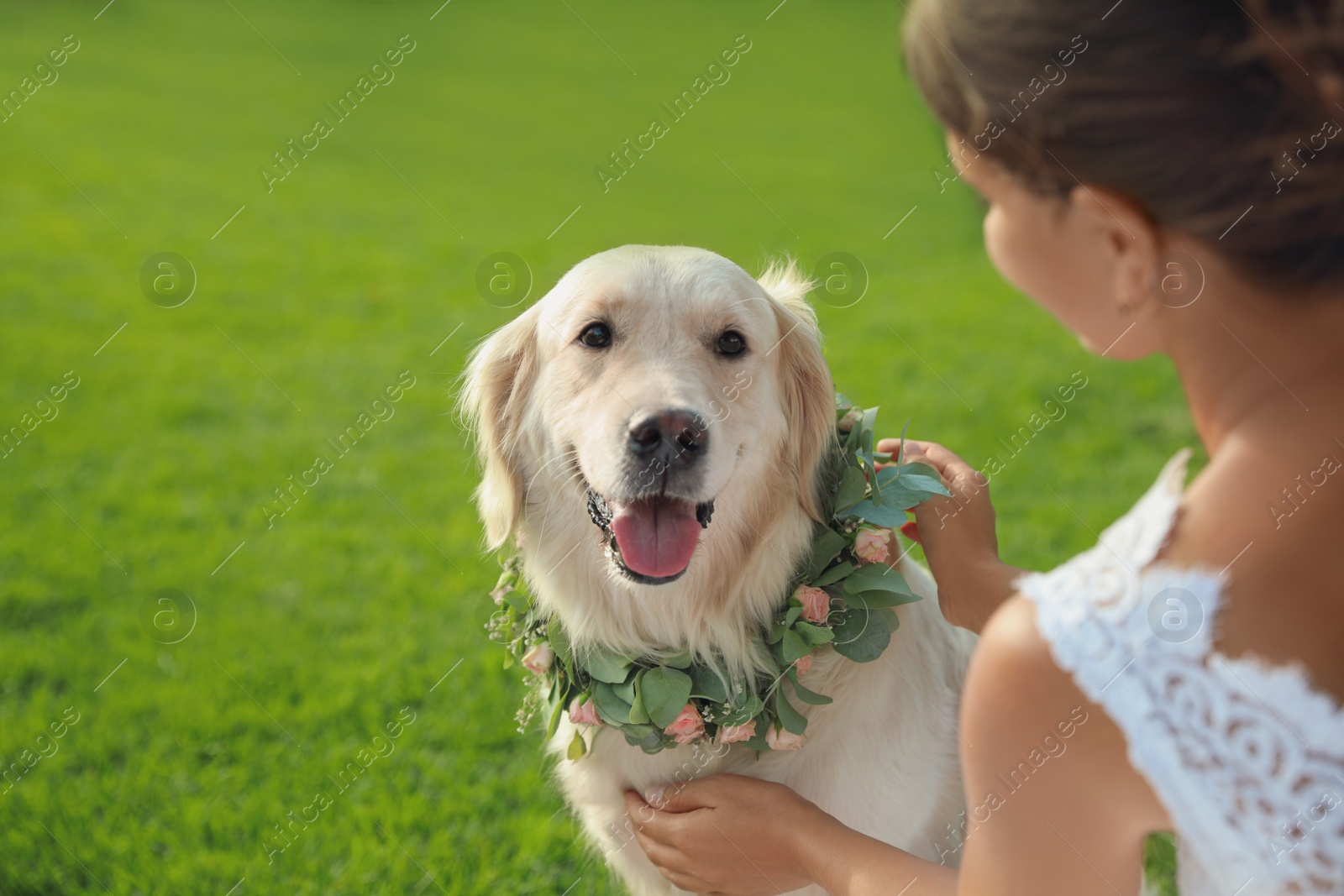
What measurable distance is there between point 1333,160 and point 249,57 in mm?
18304

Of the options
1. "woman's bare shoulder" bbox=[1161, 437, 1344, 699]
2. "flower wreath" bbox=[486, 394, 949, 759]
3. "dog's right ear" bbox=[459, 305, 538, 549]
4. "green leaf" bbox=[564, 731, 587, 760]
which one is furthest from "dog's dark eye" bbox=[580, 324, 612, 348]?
"woman's bare shoulder" bbox=[1161, 437, 1344, 699]

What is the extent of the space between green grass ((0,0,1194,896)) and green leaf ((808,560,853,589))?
1.10m

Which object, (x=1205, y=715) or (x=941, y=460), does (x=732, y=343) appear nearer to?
(x=941, y=460)

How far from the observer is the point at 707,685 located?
252 centimetres

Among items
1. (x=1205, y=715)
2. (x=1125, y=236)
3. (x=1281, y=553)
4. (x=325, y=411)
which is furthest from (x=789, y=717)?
A: (x=325, y=411)

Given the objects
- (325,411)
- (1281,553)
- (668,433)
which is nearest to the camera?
(1281,553)

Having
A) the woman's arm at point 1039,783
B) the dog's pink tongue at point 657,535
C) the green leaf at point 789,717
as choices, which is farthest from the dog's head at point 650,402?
the woman's arm at point 1039,783

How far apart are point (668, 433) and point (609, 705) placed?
0.74m

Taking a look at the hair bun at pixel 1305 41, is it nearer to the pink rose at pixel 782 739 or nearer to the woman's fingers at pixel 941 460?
the woman's fingers at pixel 941 460

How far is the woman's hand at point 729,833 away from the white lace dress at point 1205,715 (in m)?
1.11

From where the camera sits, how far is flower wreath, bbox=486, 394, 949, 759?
7.82 feet

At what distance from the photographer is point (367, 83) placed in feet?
45.5

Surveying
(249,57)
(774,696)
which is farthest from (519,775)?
(249,57)

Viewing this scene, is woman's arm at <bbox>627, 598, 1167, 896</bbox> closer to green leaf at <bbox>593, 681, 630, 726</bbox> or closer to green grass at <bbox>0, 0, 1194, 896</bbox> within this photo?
green grass at <bbox>0, 0, 1194, 896</bbox>
